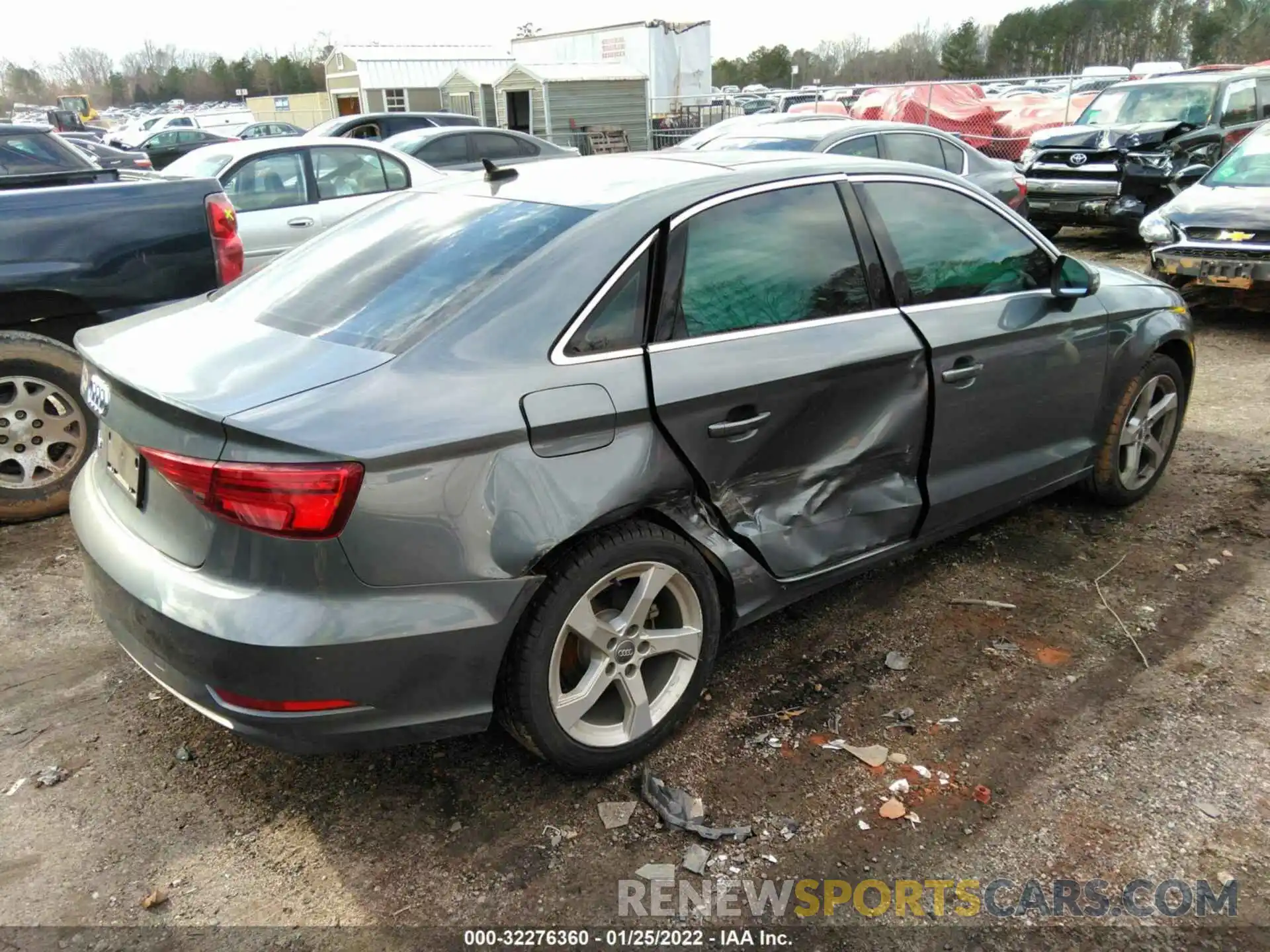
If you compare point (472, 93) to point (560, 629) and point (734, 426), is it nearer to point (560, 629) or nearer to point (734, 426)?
point (734, 426)

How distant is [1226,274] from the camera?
24.7ft

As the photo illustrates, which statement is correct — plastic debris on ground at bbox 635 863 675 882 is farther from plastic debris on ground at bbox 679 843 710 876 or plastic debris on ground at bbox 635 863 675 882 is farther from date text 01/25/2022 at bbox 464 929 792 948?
date text 01/25/2022 at bbox 464 929 792 948

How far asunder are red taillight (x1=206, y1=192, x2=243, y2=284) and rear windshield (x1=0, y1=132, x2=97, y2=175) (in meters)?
2.60

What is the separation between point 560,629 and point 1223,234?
749cm

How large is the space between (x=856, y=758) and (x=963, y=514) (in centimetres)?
123

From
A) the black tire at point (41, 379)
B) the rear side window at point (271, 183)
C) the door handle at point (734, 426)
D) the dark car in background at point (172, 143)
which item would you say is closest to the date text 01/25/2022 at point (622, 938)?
the door handle at point (734, 426)

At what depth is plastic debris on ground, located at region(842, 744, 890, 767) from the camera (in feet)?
9.46

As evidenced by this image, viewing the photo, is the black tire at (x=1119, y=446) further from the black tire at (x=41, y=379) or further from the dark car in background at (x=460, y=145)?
the dark car in background at (x=460, y=145)

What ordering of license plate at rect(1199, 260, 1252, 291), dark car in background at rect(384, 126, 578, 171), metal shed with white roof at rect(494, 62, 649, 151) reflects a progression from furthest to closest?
metal shed with white roof at rect(494, 62, 649, 151) < dark car in background at rect(384, 126, 578, 171) < license plate at rect(1199, 260, 1252, 291)

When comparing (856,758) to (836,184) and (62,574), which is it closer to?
(836,184)

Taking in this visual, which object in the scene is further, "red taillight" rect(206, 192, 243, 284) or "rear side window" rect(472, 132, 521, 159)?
"rear side window" rect(472, 132, 521, 159)

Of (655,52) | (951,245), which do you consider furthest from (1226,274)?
(655,52)

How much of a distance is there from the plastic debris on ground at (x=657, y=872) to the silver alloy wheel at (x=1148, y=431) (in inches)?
120

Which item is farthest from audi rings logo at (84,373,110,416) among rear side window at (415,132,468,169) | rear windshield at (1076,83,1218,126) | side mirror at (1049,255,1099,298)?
rear windshield at (1076,83,1218,126)
